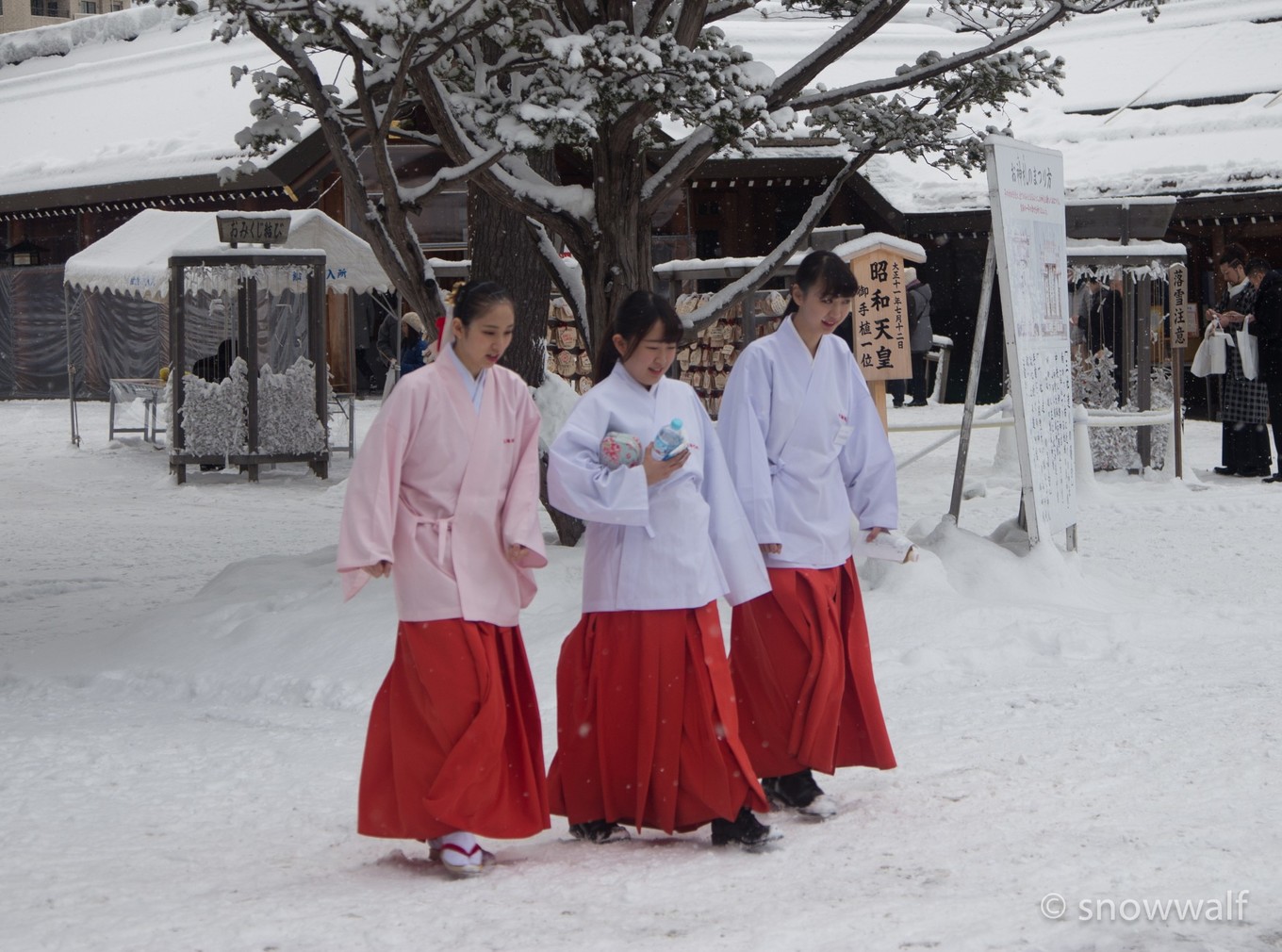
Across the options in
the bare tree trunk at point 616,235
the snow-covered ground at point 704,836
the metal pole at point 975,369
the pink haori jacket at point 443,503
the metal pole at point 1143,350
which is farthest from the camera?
the metal pole at point 1143,350

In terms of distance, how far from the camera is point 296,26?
6.43 m

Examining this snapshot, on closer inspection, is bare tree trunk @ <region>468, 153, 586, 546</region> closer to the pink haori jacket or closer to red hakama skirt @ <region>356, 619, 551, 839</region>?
the pink haori jacket

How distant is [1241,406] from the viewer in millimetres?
12156

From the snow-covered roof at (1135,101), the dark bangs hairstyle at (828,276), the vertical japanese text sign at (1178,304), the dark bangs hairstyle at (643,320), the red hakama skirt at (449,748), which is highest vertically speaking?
the snow-covered roof at (1135,101)

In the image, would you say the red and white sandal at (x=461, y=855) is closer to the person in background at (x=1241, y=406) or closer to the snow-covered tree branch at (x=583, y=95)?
the snow-covered tree branch at (x=583, y=95)

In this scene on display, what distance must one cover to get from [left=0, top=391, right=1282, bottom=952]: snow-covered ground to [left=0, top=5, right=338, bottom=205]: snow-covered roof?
41.6ft

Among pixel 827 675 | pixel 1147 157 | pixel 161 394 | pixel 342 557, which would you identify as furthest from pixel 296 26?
pixel 1147 157

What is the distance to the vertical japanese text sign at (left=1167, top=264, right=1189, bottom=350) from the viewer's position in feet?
41.4

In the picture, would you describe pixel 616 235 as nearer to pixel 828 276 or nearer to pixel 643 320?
pixel 828 276

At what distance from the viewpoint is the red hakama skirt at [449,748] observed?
388 centimetres

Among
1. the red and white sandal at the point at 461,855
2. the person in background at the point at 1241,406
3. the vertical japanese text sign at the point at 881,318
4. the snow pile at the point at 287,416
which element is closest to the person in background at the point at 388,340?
the snow pile at the point at 287,416

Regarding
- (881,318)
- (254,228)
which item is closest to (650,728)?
(881,318)

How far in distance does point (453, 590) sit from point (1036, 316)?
4.45 meters

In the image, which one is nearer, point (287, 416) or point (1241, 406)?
point (1241, 406)
